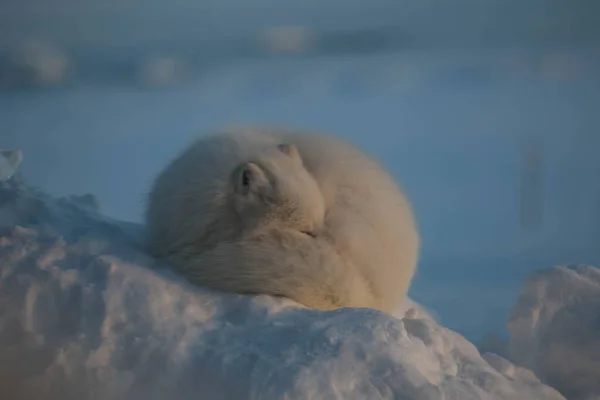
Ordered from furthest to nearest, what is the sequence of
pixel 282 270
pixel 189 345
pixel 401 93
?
pixel 401 93
pixel 282 270
pixel 189 345

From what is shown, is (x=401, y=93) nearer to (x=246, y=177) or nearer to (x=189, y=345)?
(x=246, y=177)

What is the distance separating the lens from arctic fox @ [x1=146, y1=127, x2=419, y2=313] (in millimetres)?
1319

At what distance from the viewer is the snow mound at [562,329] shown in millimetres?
1273

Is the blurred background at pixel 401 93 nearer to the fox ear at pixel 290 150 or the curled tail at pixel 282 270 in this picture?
the fox ear at pixel 290 150

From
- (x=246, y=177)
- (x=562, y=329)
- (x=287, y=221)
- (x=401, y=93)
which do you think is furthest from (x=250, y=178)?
(x=562, y=329)

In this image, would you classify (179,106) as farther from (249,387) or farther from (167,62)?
(249,387)

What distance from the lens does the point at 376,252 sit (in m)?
1.44

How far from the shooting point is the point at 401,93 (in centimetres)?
142

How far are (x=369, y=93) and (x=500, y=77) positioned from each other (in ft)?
0.88

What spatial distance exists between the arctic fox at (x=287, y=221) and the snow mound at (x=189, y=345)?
3.2 inches

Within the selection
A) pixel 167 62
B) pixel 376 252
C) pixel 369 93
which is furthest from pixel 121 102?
pixel 376 252

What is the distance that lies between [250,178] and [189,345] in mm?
393

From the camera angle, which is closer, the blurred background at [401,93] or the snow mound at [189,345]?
the snow mound at [189,345]

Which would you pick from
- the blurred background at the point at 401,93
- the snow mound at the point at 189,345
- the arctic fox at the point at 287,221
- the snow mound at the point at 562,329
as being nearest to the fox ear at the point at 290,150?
the arctic fox at the point at 287,221
